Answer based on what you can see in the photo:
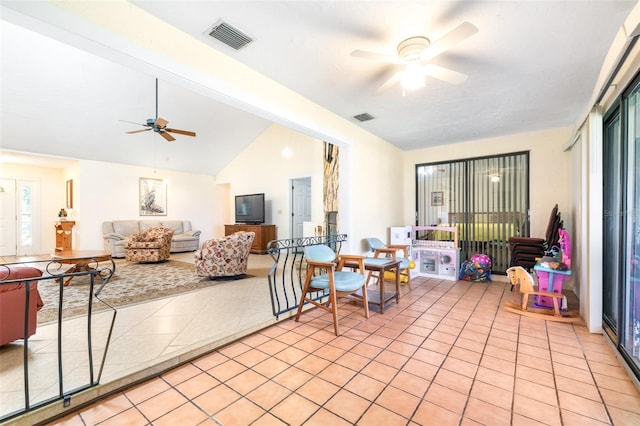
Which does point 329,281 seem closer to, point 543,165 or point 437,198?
point 437,198

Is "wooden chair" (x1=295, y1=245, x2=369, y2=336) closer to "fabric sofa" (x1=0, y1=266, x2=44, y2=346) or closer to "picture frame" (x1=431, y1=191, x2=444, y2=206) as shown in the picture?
"fabric sofa" (x1=0, y1=266, x2=44, y2=346)

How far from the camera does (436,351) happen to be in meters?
2.33

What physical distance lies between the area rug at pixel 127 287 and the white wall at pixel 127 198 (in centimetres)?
238

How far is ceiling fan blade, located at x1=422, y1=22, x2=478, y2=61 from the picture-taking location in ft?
5.40

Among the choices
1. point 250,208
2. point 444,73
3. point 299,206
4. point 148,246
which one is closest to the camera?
point 444,73

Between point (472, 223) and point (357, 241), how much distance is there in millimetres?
2626

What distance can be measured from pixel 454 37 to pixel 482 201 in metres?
4.20

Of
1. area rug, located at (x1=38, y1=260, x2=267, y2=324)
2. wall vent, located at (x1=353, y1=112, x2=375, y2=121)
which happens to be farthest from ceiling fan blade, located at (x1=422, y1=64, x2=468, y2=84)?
area rug, located at (x1=38, y1=260, x2=267, y2=324)

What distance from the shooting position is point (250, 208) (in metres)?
8.47

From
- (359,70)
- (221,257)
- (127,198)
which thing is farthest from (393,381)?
(127,198)

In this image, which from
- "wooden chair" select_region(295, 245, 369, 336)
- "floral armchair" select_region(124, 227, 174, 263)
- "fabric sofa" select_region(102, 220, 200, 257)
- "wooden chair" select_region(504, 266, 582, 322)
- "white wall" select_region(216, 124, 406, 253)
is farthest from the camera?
"fabric sofa" select_region(102, 220, 200, 257)

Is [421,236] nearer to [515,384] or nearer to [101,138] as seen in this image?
[515,384]

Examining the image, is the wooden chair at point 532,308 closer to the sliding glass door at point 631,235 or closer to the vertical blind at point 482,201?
the sliding glass door at point 631,235

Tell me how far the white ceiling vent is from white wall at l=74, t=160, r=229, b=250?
721 centimetres
